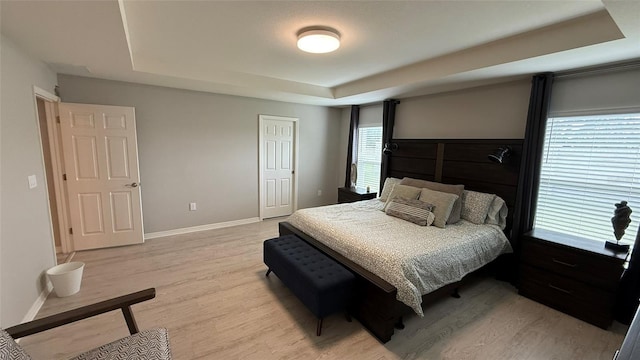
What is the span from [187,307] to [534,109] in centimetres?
399

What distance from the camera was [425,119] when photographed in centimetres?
409

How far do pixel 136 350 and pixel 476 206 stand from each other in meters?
3.32

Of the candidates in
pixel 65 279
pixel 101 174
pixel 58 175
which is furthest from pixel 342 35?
pixel 58 175

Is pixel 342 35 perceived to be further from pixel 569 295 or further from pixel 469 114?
pixel 569 295

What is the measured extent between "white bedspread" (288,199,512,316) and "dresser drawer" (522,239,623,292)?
0.28 meters

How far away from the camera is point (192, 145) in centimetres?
423

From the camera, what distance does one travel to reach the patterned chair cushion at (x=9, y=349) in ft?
3.81

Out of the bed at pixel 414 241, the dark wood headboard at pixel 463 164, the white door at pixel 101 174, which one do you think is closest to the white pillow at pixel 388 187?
the bed at pixel 414 241

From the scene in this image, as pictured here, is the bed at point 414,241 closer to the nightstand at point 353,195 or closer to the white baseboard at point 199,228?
the nightstand at point 353,195

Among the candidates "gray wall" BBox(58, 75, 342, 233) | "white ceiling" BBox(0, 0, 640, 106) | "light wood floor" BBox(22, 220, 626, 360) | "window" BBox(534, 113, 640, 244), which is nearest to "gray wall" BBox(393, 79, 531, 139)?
"white ceiling" BBox(0, 0, 640, 106)

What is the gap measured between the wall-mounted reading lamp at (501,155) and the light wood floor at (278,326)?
4.61 ft

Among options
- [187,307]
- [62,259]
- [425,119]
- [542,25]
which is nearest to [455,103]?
[425,119]

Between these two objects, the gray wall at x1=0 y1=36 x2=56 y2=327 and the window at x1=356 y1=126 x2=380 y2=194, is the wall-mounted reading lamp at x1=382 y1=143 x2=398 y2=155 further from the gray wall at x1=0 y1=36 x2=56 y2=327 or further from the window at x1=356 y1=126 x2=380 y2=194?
the gray wall at x1=0 y1=36 x2=56 y2=327

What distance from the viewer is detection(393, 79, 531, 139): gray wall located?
10.1 ft
